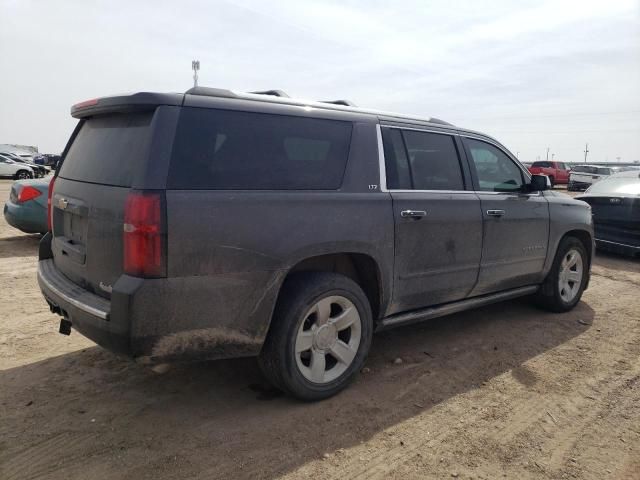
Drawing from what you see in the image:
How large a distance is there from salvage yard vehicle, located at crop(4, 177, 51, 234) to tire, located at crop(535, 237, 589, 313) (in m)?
7.21

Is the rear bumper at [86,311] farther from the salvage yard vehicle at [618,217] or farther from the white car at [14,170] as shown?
the white car at [14,170]

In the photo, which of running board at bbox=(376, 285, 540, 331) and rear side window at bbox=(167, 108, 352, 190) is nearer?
rear side window at bbox=(167, 108, 352, 190)

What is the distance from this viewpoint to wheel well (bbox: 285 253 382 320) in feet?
11.3

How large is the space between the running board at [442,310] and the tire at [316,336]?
275mm

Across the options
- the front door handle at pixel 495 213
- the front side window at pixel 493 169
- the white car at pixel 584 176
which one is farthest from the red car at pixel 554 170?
the front door handle at pixel 495 213

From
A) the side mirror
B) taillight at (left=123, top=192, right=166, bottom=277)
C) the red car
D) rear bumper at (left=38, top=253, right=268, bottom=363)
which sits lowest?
rear bumper at (left=38, top=253, right=268, bottom=363)

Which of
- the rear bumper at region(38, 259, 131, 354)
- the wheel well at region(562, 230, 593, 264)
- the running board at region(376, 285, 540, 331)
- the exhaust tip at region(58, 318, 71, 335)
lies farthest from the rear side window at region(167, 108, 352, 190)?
the wheel well at region(562, 230, 593, 264)

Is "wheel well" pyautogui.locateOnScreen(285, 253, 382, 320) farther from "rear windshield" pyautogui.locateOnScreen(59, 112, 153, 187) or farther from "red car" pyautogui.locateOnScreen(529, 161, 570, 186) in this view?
"red car" pyautogui.locateOnScreen(529, 161, 570, 186)

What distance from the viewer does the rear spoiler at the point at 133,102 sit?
279 cm

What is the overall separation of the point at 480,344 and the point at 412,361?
78 cm

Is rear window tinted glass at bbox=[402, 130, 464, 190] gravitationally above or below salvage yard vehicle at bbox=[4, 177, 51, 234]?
above

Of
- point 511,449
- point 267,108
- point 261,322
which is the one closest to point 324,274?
point 261,322

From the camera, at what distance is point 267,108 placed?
314 centimetres

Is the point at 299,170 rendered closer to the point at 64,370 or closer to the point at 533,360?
the point at 64,370
